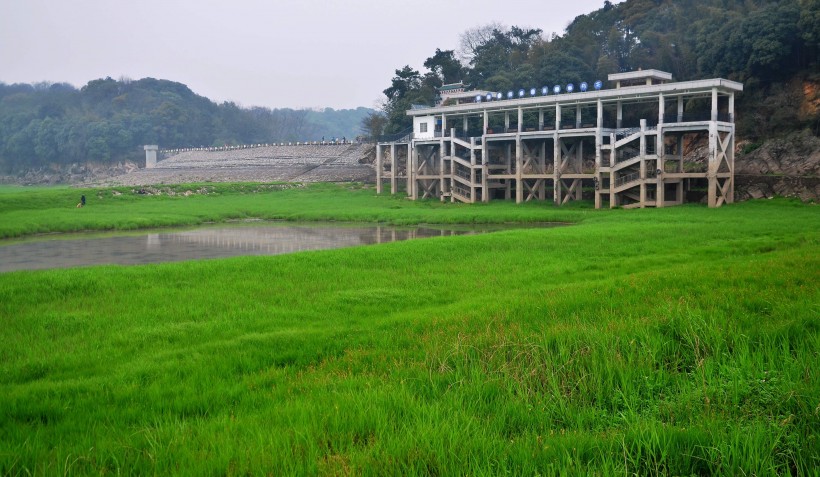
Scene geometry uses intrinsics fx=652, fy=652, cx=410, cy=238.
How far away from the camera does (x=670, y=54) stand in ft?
170

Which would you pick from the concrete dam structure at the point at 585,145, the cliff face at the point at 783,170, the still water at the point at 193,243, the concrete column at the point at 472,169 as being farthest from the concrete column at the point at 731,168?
the concrete column at the point at 472,169

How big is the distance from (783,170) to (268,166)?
53974mm

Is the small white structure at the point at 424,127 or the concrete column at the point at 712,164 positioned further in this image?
the small white structure at the point at 424,127

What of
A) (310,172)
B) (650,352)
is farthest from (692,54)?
(650,352)

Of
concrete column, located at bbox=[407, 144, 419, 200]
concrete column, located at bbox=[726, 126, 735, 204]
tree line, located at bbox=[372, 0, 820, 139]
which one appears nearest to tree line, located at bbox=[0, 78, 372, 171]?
tree line, located at bbox=[372, 0, 820, 139]

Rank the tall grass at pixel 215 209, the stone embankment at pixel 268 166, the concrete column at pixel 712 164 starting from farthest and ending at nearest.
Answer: the stone embankment at pixel 268 166, the concrete column at pixel 712 164, the tall grass at pixel 215 209

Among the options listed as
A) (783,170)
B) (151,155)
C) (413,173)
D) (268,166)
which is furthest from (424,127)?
(151,155)

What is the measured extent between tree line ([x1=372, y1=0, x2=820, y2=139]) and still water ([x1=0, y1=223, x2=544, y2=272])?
857 inches

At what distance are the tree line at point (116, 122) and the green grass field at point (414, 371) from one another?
103011 mm

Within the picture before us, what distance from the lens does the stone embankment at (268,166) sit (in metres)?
67.0

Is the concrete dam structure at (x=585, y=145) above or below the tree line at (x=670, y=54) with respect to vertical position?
below

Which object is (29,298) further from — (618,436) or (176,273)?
(618,436)

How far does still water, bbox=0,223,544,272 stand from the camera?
22.2m

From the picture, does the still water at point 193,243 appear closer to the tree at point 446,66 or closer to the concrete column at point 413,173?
the concrete column at point 413,173
